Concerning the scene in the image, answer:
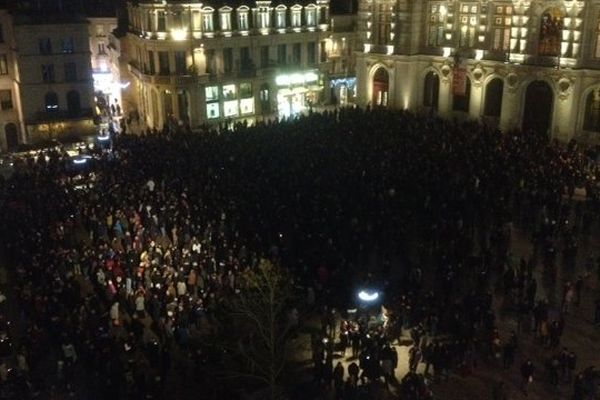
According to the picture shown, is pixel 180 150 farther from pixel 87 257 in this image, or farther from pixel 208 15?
pixel 208 15

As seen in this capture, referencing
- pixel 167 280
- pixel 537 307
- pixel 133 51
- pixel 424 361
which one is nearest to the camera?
pixel 424 361

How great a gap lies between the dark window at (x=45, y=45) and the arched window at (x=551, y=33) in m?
39.5

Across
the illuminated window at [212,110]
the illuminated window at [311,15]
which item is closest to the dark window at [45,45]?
the illuminated window at [212,110]

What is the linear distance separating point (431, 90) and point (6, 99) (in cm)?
3721

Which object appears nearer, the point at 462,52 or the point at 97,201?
the point at 97,201

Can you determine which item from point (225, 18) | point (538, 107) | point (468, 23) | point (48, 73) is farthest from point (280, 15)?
point (538, 107)

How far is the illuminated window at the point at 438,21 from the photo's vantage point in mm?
52719

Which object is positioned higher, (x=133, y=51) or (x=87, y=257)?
(x=133, y=51)

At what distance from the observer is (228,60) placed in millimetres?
54938

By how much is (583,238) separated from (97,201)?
2404cm

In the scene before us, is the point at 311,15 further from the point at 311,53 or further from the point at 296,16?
the point at 311,53

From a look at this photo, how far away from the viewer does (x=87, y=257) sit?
24.6m

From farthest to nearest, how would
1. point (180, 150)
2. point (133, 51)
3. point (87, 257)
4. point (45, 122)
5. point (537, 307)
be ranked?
point (133, 51) → point (45, 122) → point (180, 150) → point (87, 257) → point (537, 307)

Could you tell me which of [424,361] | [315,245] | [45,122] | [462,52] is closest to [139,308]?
[315,245]
